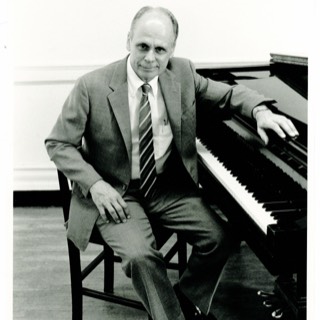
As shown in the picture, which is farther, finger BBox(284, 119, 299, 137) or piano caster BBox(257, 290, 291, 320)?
piano caster BBox(257, 290, 291, 320)

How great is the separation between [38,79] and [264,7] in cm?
159

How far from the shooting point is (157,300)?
2330mm

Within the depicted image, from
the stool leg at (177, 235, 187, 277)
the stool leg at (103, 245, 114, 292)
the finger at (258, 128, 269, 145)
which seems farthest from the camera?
the stool leg at (103, 245, 114, 292)

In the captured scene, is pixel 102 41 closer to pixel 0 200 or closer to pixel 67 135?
pixel 67 135

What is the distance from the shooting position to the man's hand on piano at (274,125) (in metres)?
2.24

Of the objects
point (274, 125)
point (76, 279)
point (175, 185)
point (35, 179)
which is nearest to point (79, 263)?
point (76, 279)

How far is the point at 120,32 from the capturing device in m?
4.39

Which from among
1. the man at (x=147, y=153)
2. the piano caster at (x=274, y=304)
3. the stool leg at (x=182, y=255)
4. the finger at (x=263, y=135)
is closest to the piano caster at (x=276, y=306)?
the piano caster at (x=274, y=304)

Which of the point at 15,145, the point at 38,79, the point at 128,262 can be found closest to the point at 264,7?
the point at 38,79

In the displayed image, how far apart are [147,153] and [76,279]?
61cm

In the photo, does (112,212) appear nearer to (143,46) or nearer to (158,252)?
(158,252)

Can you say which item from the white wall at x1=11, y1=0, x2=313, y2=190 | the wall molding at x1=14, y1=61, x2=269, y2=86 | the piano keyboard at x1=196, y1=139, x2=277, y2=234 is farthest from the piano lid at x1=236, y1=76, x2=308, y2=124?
the wall molding at x1=14, y1=61, x2=269, y2=86

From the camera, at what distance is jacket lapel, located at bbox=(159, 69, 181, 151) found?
264 cm

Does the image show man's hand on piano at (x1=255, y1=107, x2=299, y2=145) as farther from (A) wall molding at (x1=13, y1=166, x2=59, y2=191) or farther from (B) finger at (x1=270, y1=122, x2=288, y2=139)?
(A) wall molding at (x1=13, y1=166, x2=59, y2=191)
